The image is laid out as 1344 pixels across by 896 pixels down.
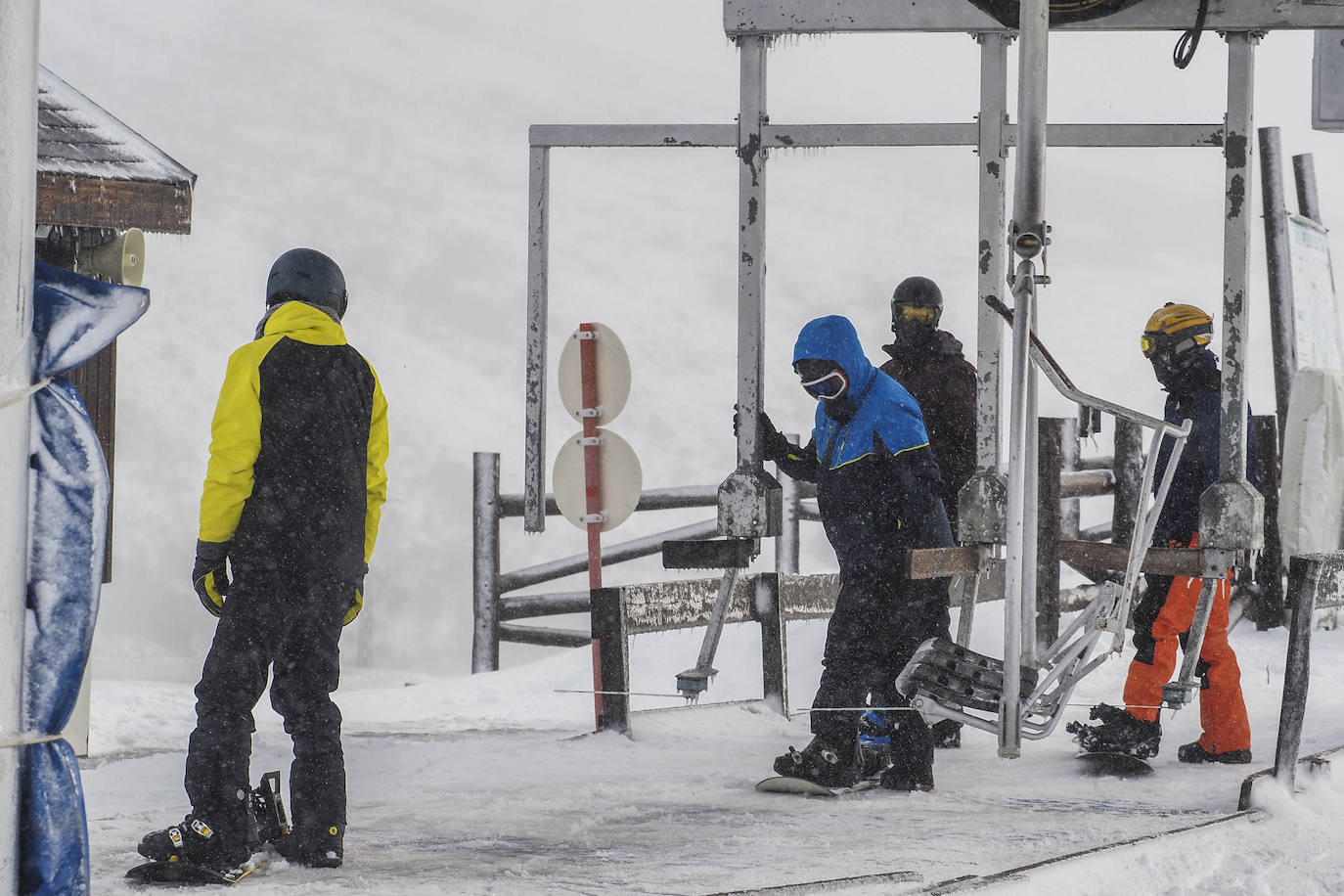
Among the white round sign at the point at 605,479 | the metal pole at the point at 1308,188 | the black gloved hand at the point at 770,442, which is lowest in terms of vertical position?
the white round sign at the point at 605,479

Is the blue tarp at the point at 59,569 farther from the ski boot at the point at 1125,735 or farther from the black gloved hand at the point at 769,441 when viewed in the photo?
the ski boot at the point at 1125,735

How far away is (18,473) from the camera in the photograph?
2148mm

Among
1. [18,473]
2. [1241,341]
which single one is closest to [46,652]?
[18,473]

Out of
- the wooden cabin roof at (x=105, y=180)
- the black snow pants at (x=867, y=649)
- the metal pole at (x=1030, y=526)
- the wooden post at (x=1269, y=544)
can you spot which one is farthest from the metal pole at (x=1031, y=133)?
the wooden post at (x=1269, y=544)

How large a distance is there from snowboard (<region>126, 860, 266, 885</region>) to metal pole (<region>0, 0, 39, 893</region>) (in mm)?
1375

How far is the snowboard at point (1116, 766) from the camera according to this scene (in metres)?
5.29

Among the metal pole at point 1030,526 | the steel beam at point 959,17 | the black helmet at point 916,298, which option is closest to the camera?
the metal pole at point 1030,526

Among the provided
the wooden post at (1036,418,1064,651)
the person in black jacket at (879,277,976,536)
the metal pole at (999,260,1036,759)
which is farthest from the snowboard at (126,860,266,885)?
the wooden post at (1036,418,1064,651)

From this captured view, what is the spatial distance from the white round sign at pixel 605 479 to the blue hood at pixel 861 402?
1658 mm

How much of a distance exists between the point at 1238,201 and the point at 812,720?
2.26 meters

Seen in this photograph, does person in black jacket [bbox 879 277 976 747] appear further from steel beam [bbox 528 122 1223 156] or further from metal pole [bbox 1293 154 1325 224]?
metal pole [bbox 1293 154 1325 224]

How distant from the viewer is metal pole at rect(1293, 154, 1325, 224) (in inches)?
383

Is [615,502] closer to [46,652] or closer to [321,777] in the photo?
[321,777]

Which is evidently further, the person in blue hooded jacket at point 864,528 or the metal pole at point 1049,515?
the metal pole at point 1049,515
